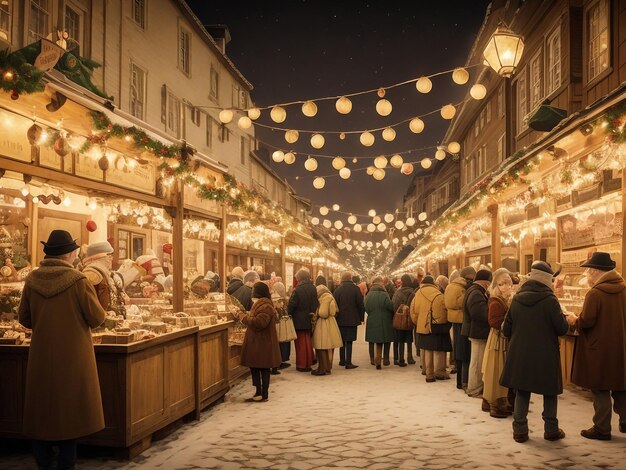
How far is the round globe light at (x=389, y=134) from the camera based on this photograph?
44.6 ft

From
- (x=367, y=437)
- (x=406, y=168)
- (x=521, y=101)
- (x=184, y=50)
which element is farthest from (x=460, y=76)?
(x=184, y=50)

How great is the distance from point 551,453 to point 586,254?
21.9 feet

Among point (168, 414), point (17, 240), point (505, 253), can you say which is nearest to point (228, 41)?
point (505, 253)

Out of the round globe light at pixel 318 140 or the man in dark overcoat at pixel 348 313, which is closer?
the man in dark overcoat at pixel 348 313

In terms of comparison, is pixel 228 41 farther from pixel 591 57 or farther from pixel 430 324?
pixel 430 324

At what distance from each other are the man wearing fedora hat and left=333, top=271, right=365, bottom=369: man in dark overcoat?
19.9ft

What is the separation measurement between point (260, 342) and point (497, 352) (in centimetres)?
344

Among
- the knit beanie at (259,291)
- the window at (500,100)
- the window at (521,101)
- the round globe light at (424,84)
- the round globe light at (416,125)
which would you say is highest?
the window at (500,100)

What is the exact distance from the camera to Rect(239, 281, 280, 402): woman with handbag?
8875 millimetres

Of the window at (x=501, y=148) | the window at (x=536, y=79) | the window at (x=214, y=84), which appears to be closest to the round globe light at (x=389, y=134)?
the window at (x=536, y=79)

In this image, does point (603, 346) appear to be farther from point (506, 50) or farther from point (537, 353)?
point (506, 50)

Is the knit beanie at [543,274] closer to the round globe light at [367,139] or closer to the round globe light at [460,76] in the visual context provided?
the round globe light at [460,76]

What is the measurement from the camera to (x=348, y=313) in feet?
41.4

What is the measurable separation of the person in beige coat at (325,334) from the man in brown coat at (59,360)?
22.3 feet
